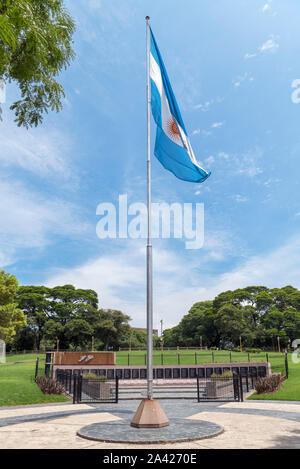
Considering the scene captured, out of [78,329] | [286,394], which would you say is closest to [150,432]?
[286,394]

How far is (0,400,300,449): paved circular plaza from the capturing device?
6.81 metres

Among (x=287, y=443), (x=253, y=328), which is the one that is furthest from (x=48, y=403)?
(x=253, y=328)

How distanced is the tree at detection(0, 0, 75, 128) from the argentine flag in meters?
2.96

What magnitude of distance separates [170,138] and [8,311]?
3564cm

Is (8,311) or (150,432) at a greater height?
(8,311)

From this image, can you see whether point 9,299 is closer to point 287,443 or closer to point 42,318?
point 42,318

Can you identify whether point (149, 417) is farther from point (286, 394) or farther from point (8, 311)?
point (8, 311)

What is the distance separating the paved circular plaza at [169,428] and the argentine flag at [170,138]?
662 centimetres

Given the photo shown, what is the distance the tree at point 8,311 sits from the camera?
129 ft

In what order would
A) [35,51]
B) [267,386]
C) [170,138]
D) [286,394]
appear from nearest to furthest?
[35,51], [170,138], [286,394], [267,386]

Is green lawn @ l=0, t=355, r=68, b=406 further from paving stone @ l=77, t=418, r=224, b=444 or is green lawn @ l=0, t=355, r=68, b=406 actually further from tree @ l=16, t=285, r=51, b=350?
tree @ l=16, t=285, r=51, b=350

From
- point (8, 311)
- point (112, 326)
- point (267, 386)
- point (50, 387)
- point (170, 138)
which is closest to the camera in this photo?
point (170, 138)

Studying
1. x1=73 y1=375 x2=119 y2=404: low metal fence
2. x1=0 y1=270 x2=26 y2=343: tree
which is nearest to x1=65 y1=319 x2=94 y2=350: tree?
x1=0 y1=270 x2=26 y2=343: tree

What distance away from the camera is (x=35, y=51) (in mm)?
7219
